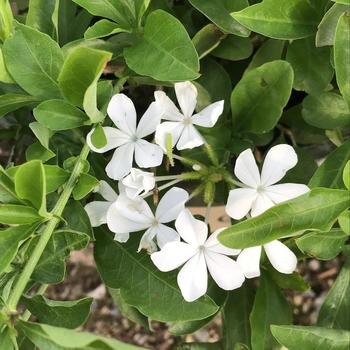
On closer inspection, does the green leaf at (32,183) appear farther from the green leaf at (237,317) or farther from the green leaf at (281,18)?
the green leaf at (237,317)

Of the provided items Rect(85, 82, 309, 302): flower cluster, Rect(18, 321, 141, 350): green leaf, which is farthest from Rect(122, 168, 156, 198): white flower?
Rect(18, 321, 141, 350): green leaf

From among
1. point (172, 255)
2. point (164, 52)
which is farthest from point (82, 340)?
point (164, 52)

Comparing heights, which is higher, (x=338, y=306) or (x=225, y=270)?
(x=225, y=270)

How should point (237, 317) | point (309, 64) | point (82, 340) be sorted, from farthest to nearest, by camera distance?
A: point (237, 317) → point (309, 64) → point (82, 340)

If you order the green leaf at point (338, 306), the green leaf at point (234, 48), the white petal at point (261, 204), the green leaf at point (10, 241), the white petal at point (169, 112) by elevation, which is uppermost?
the white petal at point (169, 112)

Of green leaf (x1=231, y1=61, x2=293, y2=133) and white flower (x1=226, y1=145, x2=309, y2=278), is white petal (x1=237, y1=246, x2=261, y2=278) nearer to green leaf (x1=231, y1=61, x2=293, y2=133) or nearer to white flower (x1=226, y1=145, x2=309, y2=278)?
white flower (x1=226, y1=145, x2=309, y2=278)

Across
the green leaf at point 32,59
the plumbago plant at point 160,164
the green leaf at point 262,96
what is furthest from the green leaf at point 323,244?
the green leaf at point 32,59

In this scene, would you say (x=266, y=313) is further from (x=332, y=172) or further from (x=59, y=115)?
(x=59, y=115)
